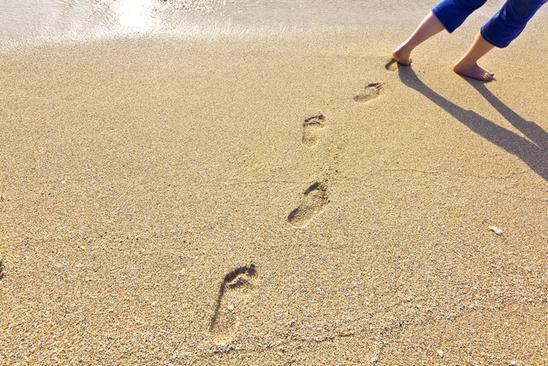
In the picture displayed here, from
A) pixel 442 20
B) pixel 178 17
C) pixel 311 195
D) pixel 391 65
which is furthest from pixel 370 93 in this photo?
pixel 178 17

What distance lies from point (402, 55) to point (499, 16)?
0.51m

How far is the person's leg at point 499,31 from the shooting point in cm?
201

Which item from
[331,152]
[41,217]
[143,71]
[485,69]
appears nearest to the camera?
[41,217]

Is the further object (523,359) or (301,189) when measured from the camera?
(301,189)

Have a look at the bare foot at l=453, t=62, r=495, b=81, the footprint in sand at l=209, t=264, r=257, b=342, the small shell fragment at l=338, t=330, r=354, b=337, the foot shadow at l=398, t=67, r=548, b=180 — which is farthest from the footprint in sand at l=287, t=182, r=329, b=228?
the bare foot at l=453, t=62, r=495, b=81

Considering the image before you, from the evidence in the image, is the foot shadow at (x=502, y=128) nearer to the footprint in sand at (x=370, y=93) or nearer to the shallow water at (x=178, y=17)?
the footprint in sand at (x=370, y=93)

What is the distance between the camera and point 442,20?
2.22m

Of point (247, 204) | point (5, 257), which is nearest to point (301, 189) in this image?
point (247, 204)

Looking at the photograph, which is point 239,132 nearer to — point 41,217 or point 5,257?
point 41,217

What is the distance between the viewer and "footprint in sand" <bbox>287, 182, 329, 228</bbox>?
1558 mm

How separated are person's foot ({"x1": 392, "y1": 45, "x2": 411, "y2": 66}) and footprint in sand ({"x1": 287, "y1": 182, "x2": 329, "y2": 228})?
1124 mm

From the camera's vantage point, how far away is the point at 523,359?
1.21 meters

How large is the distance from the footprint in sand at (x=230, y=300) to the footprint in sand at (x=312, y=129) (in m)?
0.72

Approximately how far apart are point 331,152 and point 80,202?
3.51ft
